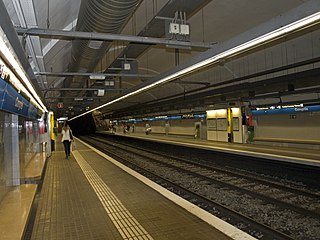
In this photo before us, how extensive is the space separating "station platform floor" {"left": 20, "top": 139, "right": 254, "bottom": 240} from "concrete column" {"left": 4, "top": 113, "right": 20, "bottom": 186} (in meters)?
0.77

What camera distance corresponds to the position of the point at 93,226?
14.3 ft

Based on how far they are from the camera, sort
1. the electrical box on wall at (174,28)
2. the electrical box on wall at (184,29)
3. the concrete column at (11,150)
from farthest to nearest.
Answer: the concrete column at (11,150)
the electrical box on wall at (184,29)
the electrical box on wall at (174,28)

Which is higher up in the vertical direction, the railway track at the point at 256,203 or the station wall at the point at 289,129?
the station wall at the point at 289,129

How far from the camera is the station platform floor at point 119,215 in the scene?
403cm

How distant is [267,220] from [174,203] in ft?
7.04

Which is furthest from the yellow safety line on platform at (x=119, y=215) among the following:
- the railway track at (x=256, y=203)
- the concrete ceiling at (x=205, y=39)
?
the concrete ceiling at (x=205, y=39)

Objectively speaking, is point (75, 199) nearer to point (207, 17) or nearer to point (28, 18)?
point (28, 18)

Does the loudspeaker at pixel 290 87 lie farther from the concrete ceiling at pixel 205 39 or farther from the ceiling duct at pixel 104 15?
the ceiling duct at pixel 104 15

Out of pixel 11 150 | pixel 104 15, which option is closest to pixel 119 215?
pixel 104 15

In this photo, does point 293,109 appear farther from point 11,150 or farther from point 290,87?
point 11,150

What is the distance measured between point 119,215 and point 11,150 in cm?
359

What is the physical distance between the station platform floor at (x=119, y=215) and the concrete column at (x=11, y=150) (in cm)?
77

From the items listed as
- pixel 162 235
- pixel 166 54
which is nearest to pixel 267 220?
pixel 162 235

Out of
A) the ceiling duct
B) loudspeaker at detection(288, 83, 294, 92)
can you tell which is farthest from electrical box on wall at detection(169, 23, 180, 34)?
loudspeaker at detection(288, 83, 294, 92)
